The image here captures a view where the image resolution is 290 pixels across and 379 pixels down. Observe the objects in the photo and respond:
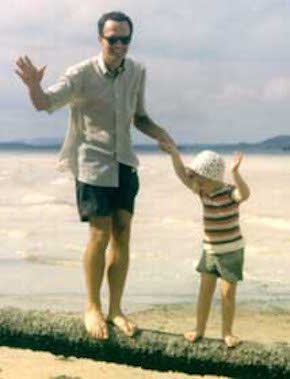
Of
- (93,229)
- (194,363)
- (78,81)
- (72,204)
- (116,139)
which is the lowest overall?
(72,204)

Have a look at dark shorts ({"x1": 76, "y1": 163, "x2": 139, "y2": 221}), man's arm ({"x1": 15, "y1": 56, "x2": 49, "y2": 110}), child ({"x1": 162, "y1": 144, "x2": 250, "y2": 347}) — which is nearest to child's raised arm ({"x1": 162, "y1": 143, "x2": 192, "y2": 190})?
child ({"x1": 162, "y1": 144, "x2": 250, "y2": 347})

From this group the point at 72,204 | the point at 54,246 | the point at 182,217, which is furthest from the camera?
the point at 72,204

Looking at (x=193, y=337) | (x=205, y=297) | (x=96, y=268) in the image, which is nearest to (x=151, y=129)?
(x=96, y=268)

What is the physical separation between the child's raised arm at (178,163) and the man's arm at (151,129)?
68 millimetres

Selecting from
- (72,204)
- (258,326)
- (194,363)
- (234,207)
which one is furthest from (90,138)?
(72,204)

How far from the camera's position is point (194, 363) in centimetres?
629

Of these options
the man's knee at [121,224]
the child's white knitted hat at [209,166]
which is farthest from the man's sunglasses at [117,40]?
the man's knee at [121,224]

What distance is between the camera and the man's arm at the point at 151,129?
6.65 meters

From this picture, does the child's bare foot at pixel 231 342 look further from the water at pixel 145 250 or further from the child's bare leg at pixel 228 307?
the water at pixel 145 250

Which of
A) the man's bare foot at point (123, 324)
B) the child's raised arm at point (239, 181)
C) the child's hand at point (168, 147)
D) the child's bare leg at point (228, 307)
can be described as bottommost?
the man's bare foot at point (123, 324)

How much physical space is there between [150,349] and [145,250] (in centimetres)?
1252

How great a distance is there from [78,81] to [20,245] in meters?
13.2

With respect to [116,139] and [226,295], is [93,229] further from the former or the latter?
[226,295]

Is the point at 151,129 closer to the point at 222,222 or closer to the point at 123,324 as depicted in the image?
the point at 222,222
